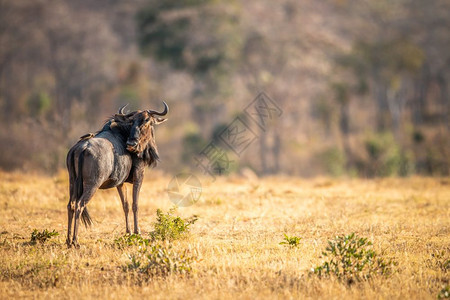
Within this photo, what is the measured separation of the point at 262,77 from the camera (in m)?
30.9

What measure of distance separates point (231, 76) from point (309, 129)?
9.46 meters

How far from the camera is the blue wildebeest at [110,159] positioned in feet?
25.0

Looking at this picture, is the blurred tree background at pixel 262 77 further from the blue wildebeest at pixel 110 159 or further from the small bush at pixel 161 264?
the small bush at pixel 161 264

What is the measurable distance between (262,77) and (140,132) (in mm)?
23101

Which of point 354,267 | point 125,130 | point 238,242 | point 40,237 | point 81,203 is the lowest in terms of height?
point 354,267

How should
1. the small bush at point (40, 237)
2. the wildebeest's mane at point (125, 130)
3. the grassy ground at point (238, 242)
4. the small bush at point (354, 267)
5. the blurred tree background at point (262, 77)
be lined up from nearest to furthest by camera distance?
the grassy ground at point (238, 242) < the small bush at point (354, 267) < the small bush at point (40, 237) < the wildebeest's mane at point (125, 130) < the blurred tree background at point (262, 77)

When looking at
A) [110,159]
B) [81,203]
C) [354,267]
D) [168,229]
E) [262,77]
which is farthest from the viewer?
[262,77]

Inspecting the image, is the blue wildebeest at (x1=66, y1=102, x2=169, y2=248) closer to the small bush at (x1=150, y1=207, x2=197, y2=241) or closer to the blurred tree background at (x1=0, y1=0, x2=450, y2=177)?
the small bush at (x1=150, y1=207, x2=197, y2=241)

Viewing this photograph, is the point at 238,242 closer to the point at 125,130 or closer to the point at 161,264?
the point at 161,264

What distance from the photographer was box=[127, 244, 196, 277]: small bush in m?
6.54

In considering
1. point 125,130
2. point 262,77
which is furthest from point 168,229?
point 262,77

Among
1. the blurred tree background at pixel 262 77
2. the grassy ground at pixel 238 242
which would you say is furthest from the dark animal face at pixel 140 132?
the blurred tree background at pixel 262 77

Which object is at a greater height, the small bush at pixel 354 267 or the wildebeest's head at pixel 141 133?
the wildebeest's head at pixel 141 133

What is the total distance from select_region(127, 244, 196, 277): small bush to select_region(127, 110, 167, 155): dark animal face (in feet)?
7.16
